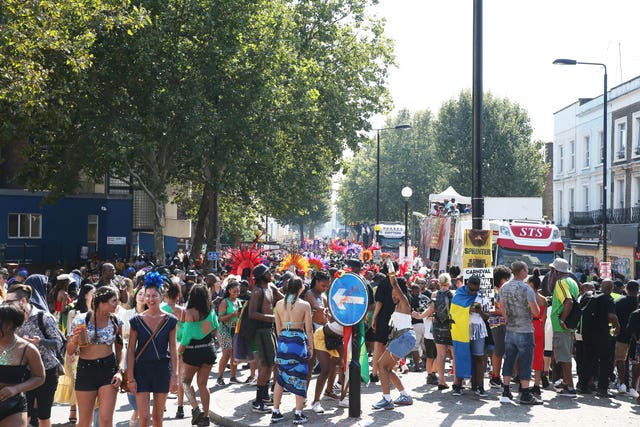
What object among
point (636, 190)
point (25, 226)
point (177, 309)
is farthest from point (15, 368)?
point (636, 190)

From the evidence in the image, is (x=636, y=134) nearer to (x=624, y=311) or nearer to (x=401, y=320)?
(x=624, y=311)

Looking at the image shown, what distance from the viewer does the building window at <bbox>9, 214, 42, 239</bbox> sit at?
115ft

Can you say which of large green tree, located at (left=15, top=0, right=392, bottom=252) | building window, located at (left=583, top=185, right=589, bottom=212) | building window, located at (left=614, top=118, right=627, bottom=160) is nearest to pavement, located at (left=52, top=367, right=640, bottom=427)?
large green tree, located at (left=15, top=0, right=392, bottom=252)

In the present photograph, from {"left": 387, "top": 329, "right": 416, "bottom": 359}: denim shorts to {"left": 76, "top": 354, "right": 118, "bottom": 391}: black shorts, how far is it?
3718 mm

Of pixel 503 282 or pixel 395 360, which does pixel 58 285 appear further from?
pixel 503 282

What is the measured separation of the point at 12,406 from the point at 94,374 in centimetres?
127

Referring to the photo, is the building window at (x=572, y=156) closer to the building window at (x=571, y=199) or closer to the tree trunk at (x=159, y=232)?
the building window at (x=571, y=199)

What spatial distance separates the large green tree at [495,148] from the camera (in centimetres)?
5462

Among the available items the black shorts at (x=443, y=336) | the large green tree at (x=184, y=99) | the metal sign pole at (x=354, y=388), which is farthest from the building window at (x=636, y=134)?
the metal sign pole at (x=354, y=388)

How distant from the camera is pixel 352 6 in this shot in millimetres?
36656

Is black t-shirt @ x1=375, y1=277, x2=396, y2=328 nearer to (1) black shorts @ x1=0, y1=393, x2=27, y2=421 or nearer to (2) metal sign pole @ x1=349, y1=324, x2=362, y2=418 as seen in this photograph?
(2) metal sign pole @ x1=349, y1=324, x2=362, y2=418

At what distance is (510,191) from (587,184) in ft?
36.1

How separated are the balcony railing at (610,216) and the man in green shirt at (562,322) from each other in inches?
1036

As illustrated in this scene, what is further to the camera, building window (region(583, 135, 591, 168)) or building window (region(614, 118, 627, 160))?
building window (region(583, 135, 591, 168))
